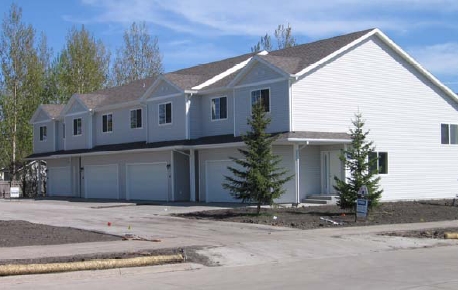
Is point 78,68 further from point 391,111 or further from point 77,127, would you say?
point 391,111

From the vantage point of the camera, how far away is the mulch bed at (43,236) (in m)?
16.4

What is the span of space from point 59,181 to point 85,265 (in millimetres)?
35206

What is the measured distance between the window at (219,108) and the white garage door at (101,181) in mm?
9274

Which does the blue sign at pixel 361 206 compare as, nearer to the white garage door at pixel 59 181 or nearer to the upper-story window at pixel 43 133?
the white garage door at pixel 59 181

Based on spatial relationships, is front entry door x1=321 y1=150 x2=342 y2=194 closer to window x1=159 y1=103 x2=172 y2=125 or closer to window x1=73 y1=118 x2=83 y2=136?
window x1=159 y1=103 x2=172 y2=125

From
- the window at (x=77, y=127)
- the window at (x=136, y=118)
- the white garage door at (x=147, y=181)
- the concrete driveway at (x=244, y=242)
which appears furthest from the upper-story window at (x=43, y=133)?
the concrete driveway at (x=244, y=242)

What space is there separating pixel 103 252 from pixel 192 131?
63.8 ft

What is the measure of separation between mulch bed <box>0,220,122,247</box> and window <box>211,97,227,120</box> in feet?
45.4

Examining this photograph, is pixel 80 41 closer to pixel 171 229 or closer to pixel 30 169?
pixel 30 169

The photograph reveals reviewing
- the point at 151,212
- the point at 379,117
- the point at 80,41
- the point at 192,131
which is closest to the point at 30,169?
the point at 80,41

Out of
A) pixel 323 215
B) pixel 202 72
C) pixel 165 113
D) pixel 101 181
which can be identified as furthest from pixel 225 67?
pixel 323 215

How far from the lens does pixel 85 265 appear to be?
12.2 meters

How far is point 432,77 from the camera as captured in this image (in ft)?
112

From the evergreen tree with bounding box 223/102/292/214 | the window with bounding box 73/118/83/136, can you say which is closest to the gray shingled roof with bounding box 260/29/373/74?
the evergreen tree with bounding box 223/102/292/214
